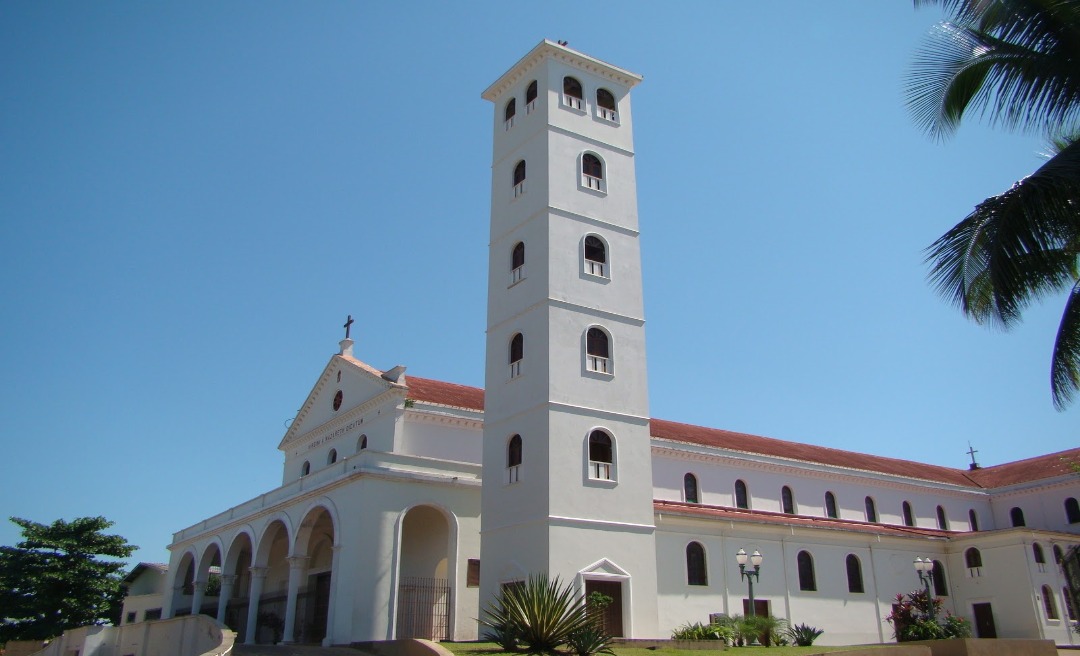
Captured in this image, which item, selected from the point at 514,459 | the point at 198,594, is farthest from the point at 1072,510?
the point at 198,594

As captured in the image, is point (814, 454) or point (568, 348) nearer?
point (568, 348)

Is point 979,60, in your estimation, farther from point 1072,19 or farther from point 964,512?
point 964,512

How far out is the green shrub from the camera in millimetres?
27844

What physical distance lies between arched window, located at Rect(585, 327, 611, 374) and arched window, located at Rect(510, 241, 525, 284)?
2806mm

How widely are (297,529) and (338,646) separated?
5.39 metres

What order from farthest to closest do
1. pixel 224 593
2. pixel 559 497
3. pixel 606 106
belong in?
1. pixel 224 593
2. pixel 606 106
3. pixel 559 497

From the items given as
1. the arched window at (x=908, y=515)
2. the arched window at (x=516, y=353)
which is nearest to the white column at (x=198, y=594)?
the arched window at (x=516, y=353)

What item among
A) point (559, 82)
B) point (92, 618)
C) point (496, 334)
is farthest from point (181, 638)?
point (92, 618)

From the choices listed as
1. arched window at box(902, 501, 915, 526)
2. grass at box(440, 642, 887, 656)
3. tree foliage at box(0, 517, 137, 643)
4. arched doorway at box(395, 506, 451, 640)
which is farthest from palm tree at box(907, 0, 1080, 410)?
tree foliage at box(0, 517, 137, 643)

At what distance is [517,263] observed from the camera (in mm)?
26547

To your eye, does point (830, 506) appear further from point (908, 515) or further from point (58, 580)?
point (58, 580)

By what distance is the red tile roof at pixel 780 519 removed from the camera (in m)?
28.9

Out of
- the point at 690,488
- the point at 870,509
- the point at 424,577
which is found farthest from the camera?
the point at 870,509

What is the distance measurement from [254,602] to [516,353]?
41.9 feet
